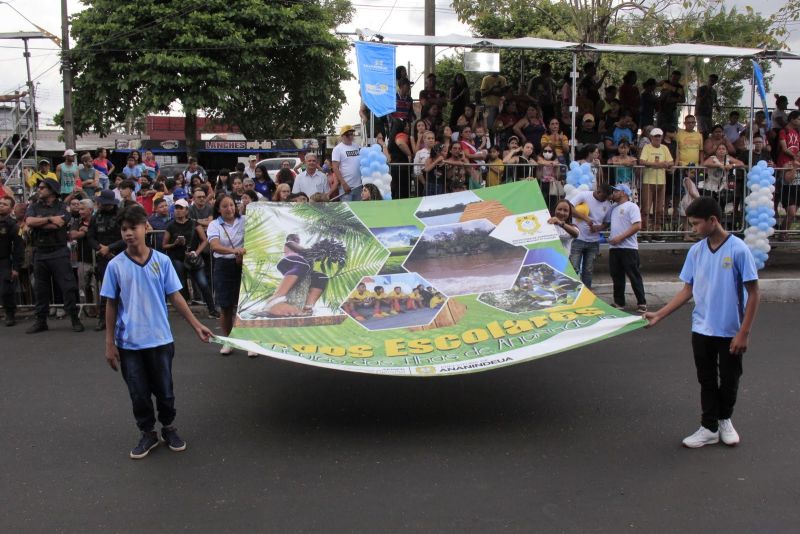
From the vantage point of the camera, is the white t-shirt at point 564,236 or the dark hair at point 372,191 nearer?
the white t-shirt at point 564,236

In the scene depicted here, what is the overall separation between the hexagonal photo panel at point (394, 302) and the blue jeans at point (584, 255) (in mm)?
3745

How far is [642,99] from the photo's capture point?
1378cm

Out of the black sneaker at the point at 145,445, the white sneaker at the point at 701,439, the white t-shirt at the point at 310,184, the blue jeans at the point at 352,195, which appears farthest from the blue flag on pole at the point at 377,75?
the white sneaker at the point at 701,439

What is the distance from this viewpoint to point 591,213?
34.1 ft

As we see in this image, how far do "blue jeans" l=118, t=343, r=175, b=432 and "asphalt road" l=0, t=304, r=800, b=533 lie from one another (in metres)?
0.30

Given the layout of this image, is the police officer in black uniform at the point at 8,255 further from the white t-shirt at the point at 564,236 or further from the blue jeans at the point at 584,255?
the blue jeans at the point at 584,255

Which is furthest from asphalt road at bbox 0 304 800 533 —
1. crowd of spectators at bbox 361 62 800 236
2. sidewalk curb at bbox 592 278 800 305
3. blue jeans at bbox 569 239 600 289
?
crowd of spectators at bbox 361 62 800 236

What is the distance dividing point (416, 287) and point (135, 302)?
8.90ft

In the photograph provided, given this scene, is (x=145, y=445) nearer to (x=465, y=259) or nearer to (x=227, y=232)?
(x=227, y=232)

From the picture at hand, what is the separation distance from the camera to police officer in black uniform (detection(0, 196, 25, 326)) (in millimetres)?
10031

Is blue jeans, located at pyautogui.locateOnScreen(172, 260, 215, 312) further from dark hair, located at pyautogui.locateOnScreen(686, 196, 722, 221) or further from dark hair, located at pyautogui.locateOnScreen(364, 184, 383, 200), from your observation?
dark hair, located at pyautogui.locateOnScreen(686, 196, 722, 221)

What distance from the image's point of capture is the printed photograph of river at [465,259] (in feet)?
23.9

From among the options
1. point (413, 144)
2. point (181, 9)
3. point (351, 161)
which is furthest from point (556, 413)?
point (181, 9)

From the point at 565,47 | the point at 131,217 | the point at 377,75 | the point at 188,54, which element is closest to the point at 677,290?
the point at 565,47
